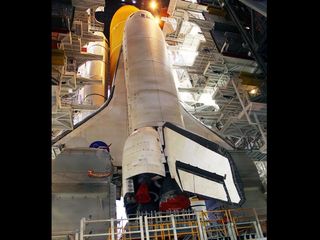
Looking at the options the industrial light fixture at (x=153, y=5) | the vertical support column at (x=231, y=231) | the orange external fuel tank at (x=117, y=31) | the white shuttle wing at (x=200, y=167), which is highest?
the industrial light fixture at (x=153, y=5)

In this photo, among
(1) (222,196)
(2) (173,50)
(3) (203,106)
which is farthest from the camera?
(2) (173,50)

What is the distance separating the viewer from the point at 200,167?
7.73 meters

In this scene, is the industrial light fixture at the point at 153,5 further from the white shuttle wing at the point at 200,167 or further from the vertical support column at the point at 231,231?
the vertical support column at the point at 231,231

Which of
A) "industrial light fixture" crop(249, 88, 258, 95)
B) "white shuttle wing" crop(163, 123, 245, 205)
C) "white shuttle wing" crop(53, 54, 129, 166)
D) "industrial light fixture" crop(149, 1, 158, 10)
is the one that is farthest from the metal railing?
"industrial light fixture" crop(149, 1, 158, 10)

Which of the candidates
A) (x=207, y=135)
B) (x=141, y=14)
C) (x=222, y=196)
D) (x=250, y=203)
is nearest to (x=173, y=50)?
(x=141, y=14)

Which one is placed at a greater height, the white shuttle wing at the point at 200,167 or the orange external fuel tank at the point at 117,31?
the orange external fuel tank at the point at 117,31

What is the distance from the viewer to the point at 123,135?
11094 millimetres

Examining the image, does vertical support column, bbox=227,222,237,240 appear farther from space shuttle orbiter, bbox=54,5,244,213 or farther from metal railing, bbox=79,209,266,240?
space shuttle orbiter, bbox=54,5,244,213

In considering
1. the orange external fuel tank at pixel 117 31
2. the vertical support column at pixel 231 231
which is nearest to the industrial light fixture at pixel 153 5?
the orange external fuel tank at pixel 117 31

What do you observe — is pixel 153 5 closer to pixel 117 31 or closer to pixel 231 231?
pixel 117 31

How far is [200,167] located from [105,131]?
4279 millimetres

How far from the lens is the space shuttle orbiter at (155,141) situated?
7617 millimetres
